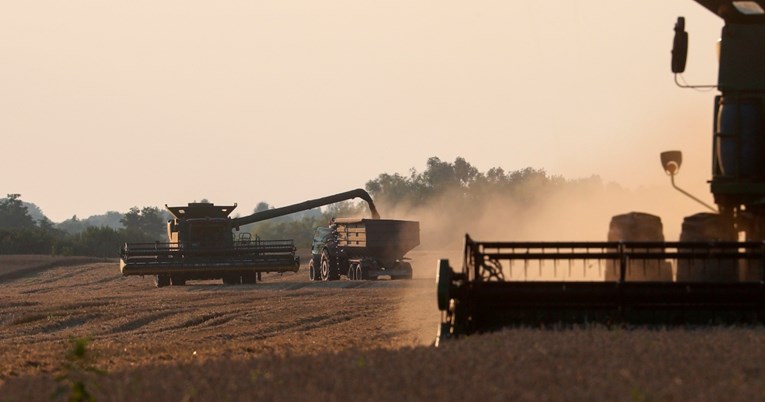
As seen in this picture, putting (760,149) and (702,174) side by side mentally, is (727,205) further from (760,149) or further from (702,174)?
(702,174)

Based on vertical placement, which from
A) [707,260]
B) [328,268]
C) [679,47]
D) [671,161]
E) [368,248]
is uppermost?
[679,47]

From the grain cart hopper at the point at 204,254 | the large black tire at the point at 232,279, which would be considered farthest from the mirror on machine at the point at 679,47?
the large black tire at the point at 232,279

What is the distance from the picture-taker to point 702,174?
21.7m

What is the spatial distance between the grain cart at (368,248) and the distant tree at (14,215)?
9892cm

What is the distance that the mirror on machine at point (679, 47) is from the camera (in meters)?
16.2

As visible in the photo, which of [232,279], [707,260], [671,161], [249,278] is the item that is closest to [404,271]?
[249,278]

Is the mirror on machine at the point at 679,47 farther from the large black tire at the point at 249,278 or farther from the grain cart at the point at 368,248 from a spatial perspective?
the grain cart at the point at 368,248

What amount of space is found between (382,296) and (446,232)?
99405 millimetres

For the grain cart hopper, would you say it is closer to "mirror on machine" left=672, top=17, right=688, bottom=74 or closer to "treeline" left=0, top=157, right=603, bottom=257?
"mirror on machine" left=672, top=17, right=688, bottom=74

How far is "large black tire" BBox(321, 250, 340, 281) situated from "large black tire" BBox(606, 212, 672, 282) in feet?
121

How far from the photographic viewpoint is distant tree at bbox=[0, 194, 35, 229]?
148750 mm

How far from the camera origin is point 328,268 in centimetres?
5450

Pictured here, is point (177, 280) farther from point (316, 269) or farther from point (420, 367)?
point (420, 367)

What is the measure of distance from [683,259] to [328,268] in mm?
38541
